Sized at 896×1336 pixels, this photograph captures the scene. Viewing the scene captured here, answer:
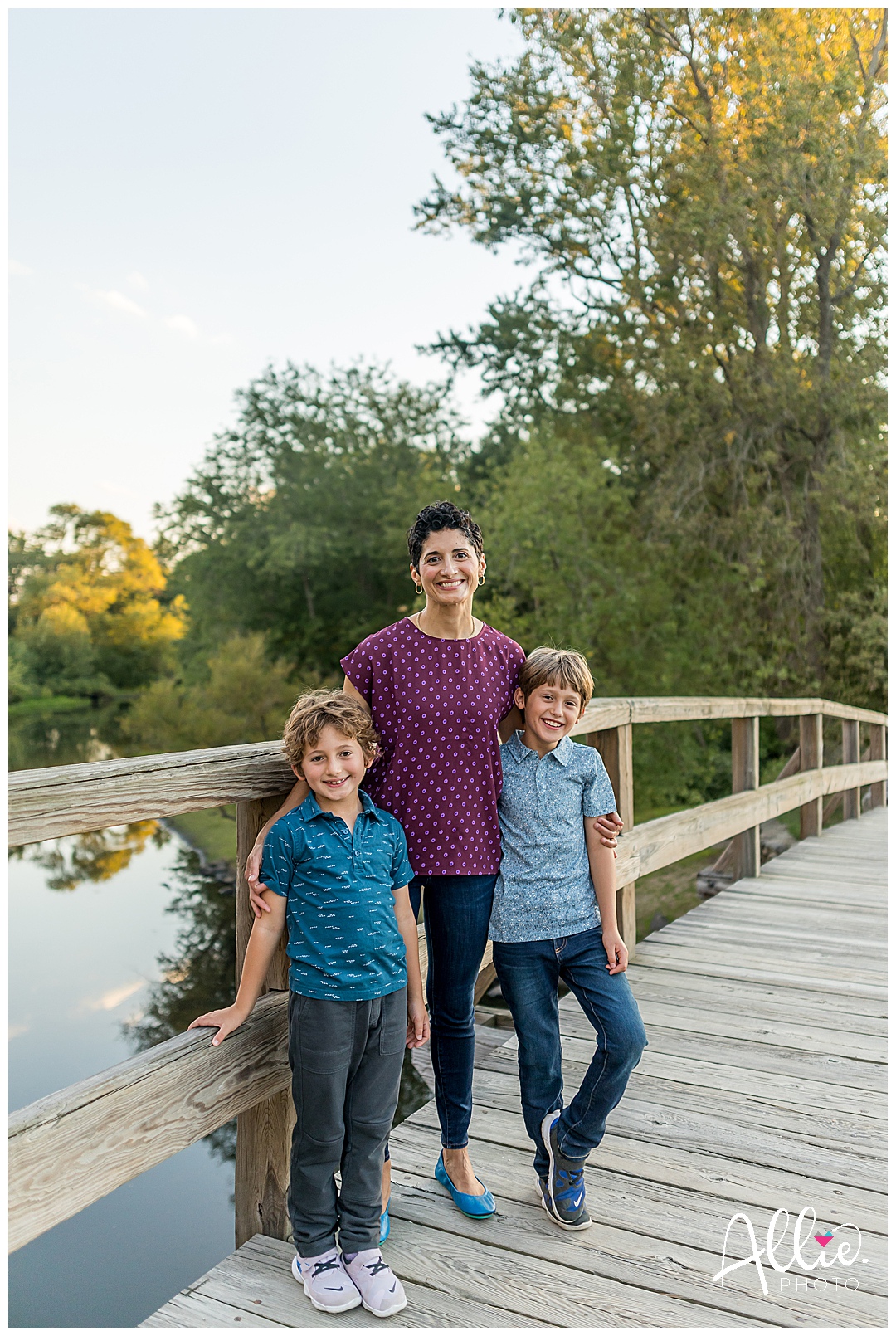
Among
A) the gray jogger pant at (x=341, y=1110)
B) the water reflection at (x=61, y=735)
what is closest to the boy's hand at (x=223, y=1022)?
the gray jogger pant at (x=341, y=1110)

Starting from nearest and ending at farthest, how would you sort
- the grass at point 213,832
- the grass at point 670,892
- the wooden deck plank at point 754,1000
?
1. the wooden deck plank at point 754,1000
2. the grass at point 670,892
3. the grass at point 213,832

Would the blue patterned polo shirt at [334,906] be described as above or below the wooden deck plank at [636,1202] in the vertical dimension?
above

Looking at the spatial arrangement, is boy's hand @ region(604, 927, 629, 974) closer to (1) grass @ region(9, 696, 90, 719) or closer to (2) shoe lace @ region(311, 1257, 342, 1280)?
(2) shoe lace @ region(311, 1257, 342, 1280)

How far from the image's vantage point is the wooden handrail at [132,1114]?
4.97 feet

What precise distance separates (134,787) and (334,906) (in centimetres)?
43

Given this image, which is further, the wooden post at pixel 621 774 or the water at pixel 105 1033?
the water at pixel 105 1033

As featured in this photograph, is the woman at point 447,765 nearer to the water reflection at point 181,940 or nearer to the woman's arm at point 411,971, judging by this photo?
the woman's arm at point 411,971

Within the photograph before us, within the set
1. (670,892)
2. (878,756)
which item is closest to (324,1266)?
(878,756)

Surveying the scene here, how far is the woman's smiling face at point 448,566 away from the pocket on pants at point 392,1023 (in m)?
0.81

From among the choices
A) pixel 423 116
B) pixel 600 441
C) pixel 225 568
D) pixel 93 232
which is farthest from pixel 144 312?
pixel 600 441

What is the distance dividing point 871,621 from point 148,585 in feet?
135

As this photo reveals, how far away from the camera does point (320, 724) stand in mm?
1892

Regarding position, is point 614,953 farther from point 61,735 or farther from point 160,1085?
point 61,735

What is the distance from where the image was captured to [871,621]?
521 inches
